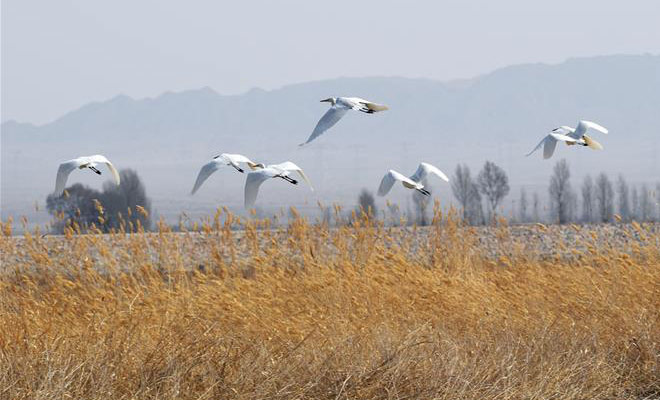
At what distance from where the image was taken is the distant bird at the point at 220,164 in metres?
3.53

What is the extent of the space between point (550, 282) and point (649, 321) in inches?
42.4

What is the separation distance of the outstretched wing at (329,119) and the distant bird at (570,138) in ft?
2.97

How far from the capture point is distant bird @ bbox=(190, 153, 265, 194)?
11.6 feet

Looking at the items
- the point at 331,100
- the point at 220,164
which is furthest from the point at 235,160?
the point at 331,100

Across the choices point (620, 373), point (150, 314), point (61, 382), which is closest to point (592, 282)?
point (620, 373)

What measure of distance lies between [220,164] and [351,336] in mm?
1290

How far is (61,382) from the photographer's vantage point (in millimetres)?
3650

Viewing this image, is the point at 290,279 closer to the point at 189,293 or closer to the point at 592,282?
the point at 189,293

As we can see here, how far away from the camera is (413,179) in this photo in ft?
12.4

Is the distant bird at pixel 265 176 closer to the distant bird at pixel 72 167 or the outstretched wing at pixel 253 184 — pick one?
the outstretched wing at pixel 253 184

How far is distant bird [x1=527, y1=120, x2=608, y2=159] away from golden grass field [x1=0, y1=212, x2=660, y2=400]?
1.05 meters

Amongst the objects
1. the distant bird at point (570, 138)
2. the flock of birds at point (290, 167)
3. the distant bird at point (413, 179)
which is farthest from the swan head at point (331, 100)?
the distant bird at point (570, 138)

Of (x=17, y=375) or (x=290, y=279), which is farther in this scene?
Answer: (x=290, y=279)

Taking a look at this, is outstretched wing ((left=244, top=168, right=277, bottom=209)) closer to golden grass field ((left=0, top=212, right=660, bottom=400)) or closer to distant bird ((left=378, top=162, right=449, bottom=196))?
distant bird ((left=378, top=162, right=449, bottom=196))
